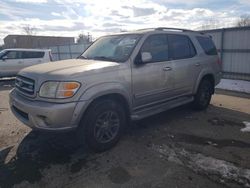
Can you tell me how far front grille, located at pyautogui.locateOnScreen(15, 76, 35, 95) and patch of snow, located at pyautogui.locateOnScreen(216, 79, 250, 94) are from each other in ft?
25.8

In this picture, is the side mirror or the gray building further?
the gray building

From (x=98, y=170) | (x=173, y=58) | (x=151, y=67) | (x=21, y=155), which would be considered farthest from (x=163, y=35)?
(x=21, y=155)

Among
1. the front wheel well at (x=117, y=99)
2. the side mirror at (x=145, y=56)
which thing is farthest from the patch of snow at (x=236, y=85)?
the front wheel well at (x=117, y=99)

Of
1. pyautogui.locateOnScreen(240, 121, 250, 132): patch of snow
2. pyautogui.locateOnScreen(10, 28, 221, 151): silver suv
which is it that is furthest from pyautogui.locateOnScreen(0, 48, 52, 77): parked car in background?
pyautogui.locateOnScreen(240, 121, 250, 132): patch of snow

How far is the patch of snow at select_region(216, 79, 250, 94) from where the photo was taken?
923 centimetres

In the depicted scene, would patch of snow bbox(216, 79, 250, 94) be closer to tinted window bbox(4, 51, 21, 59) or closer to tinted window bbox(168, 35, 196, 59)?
tinted window bbox(168, 35, 196, 59)

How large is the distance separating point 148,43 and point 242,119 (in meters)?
3.00

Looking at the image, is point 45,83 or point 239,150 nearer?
point 45,83

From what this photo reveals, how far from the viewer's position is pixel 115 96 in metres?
4.02

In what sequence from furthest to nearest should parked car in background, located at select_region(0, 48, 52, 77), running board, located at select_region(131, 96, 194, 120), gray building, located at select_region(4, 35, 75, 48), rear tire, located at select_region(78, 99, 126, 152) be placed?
gray building, located at select_region(4, 35, 75, 48), parked car in background, located at select_region(0, 48, 52, 77), running board, located at select_region(131, 96, 194, 120), rear tire, located at select_region(78, 99, 126, 152)

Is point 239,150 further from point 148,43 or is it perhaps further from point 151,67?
point 148,43

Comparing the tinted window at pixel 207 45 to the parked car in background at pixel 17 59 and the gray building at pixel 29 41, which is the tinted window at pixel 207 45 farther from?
the gray building at pixel 29 41

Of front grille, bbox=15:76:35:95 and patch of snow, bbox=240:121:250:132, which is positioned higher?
front grille, bbox=15:76:35:95

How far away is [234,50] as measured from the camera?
1116 cm
